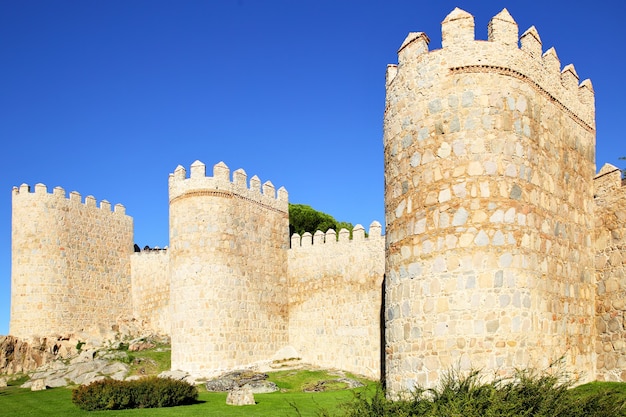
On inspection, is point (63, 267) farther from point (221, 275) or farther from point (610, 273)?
point (610, 273)

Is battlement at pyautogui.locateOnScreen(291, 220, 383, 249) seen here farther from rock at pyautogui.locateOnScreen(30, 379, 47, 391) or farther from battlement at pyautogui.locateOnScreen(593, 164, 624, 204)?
battlement at pyautogui.locateOnScreen(593, 164, 624, 204)

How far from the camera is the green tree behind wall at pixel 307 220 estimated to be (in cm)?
3956

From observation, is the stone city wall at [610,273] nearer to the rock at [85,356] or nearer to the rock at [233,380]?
the rock at [233,380]

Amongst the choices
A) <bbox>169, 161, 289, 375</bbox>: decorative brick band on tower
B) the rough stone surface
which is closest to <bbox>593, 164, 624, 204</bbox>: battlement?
<bbox>169, 161, 289, 375</bbox>: decorative brick band on tower

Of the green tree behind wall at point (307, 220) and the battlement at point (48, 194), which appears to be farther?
the green tree behind wall at point (307, 220)

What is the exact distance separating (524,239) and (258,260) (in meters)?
16.8

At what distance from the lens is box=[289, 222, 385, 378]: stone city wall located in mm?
23984

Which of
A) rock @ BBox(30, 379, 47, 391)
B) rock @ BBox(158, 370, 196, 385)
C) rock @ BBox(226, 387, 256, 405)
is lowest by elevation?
rock @ BBox(30, 379, 47, 391)

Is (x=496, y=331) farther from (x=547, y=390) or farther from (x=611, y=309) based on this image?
(x=611, y=309)

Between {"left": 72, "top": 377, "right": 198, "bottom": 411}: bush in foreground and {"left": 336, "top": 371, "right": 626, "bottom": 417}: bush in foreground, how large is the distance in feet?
31.9

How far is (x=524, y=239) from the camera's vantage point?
10.0 meters

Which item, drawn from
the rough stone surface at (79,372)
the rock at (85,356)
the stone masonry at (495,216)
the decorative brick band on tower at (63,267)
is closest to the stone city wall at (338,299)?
the rough stone surface at (79,372)

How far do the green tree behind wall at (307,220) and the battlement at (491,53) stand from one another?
28211 mm

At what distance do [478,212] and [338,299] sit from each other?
626 inches
